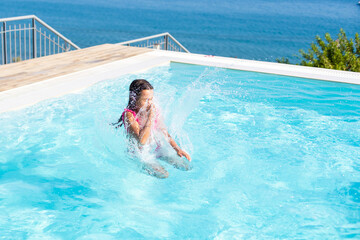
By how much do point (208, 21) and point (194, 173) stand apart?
41162mm

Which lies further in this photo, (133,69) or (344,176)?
(133,69)

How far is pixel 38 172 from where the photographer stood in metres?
5.18

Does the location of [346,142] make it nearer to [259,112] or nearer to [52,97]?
[259,112]

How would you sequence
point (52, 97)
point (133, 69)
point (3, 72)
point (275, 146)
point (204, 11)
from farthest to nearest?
point (204, 11), point (133, 69), point (3, 72), point (52, 97), point (275, 146)

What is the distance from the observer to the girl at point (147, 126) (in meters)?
4.54

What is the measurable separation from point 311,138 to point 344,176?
1.14m

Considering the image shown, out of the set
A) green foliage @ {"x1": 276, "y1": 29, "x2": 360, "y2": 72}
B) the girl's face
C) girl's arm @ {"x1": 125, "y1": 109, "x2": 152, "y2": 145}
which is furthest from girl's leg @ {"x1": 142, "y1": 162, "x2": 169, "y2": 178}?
green foliage @ {"x1": 276, "y1": 29, "x2": 360, "y2": 72}

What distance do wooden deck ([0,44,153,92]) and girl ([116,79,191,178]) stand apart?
337cm

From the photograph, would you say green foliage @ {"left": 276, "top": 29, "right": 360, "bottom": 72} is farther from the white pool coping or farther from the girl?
the girl

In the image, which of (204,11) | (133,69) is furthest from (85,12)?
(133,69)

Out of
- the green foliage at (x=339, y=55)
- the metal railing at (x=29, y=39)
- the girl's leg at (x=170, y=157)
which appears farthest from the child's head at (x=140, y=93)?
the green foliage at (x=339, y=55)

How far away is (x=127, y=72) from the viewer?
29.9ft

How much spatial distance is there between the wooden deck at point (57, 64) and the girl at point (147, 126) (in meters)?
3.37

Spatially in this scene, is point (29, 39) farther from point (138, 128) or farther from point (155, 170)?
point (155, 170)
